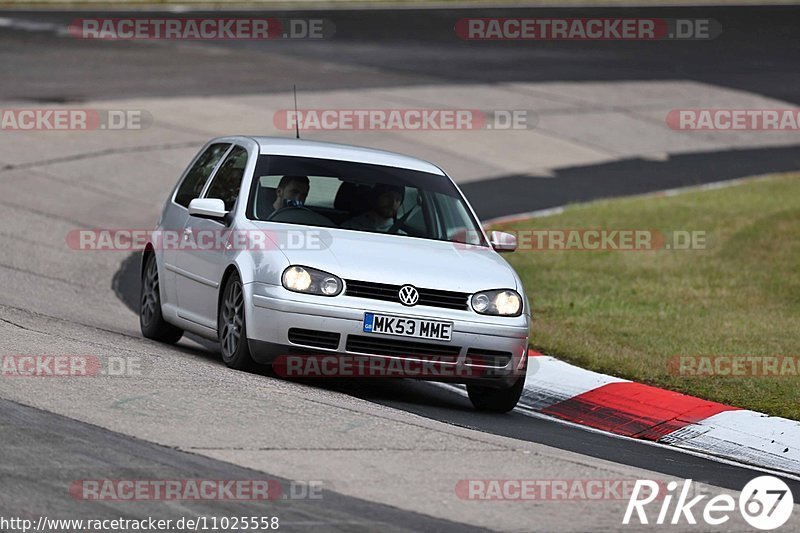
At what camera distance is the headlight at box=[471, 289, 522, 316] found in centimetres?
946

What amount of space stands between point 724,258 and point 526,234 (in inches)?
89.7

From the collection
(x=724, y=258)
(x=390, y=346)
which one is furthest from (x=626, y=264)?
(x=390, y=346)

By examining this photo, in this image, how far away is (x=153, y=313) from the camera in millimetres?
11383

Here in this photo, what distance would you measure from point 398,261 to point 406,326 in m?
0.44

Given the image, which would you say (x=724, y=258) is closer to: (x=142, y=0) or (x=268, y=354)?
(x=268, y=354)

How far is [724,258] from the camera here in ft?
54.3

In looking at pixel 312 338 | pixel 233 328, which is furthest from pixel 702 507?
pixel 233 328
